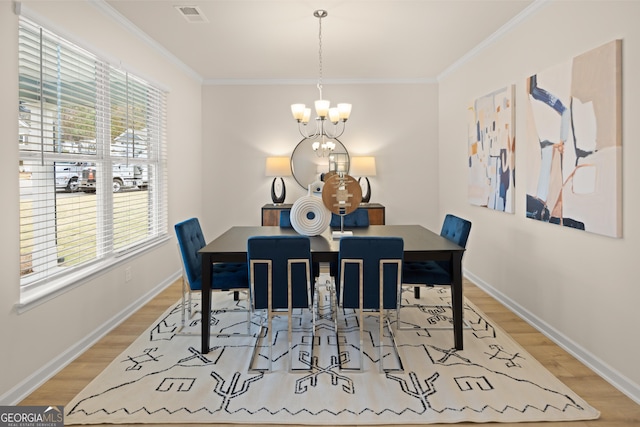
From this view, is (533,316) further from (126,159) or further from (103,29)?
(103,29)

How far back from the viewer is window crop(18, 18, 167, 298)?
2.51m

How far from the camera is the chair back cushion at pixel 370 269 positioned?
8.64 ft

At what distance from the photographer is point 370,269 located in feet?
8.77

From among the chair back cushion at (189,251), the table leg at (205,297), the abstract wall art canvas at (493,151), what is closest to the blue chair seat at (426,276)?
the abstract wall art canvas at (493,151)

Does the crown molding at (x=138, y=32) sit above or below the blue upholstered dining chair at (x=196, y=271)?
above

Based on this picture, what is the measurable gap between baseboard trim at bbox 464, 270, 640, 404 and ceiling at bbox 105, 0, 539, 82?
250 centimetres

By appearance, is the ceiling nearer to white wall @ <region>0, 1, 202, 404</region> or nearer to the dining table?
white wall @ <region>0, 1, 202, 404</region>

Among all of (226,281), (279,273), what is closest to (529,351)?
(279,273)

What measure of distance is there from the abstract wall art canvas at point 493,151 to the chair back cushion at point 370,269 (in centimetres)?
172

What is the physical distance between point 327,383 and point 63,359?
173 centimetres

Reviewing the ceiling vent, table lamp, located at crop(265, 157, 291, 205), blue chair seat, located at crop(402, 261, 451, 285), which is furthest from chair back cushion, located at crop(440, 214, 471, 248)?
the ceiling vent

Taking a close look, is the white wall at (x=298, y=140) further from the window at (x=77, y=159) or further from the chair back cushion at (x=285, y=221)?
the chair back cushion at (x=285, y=221)

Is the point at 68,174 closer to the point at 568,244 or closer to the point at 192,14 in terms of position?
the point at 192,14

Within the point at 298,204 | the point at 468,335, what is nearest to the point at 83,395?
the point at 298,204
